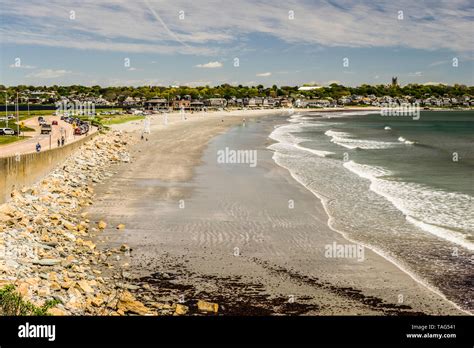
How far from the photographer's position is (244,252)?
57.8 ft

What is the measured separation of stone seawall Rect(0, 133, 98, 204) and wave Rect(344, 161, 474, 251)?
18.0 m

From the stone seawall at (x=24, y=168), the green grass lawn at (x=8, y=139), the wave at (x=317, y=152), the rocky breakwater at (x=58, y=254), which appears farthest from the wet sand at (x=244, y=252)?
the green grass lawn at (x=8, y=139)

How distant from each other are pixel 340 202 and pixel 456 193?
25.9 ft

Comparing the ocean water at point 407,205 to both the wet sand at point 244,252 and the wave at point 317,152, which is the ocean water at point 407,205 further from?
the wet sand at point 244,252

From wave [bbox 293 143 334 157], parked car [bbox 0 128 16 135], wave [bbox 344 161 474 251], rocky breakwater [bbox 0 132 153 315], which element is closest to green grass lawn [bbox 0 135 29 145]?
parked car [bbox 0 128 16 135]

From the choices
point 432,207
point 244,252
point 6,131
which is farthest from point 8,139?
point 432,207

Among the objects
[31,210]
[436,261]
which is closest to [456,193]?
[436,261]

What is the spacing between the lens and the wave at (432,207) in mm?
20391

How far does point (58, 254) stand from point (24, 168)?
34.4 feet

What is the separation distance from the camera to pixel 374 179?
3362cm

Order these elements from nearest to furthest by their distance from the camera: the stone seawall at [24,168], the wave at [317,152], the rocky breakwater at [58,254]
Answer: the rocky breakwater at [58,254]
the stone seawall at [24,168]
the wave at [317,152]

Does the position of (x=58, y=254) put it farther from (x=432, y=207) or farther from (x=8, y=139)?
(x=8, y=139)

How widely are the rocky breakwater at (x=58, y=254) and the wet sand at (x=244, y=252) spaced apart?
887 mm
